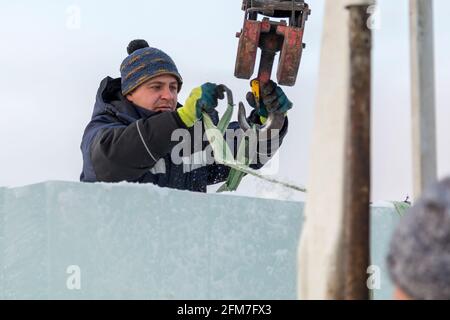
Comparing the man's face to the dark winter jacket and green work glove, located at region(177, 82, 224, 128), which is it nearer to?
the dark winter jacket

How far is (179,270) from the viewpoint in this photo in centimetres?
331

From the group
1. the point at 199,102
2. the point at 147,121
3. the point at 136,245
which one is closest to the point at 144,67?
the point at 147,121

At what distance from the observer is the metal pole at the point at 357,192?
79.2 inches

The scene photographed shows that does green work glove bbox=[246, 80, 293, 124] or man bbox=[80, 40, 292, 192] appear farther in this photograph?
green work glove bbox=[246, 80, 293, 124]

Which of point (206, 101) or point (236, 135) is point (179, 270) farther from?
point (236, 135)

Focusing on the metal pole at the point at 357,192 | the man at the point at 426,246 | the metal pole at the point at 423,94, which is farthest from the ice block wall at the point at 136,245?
the man at the point at 426,246

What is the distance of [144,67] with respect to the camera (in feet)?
15.9

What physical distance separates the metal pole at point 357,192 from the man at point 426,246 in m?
0.48

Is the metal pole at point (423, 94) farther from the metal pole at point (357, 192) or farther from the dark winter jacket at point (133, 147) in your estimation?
the dark winter jacket at point (133, 147)

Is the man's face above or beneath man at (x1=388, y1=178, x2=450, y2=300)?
above

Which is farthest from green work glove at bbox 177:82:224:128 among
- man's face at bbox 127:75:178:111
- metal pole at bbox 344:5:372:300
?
metal pole at bbox 344:5:372:300

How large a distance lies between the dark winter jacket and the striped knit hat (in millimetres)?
102

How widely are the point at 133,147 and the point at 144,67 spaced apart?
2.25ft

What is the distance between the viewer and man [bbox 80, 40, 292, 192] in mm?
4289
